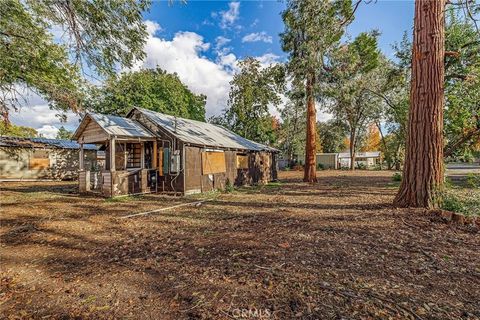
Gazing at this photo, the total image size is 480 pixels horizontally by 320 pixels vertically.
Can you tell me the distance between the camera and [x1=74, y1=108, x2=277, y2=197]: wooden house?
34.0 feet

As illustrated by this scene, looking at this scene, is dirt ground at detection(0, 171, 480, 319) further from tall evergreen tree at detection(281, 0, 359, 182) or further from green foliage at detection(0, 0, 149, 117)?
tall evergreen tree at detection(281, 0, 359, 182)

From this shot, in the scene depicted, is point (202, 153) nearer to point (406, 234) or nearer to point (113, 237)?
point (113, 237)

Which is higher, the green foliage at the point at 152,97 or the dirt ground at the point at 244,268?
the green foliage at the point at 152,97

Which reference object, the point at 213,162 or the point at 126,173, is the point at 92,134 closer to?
the point at 126,173

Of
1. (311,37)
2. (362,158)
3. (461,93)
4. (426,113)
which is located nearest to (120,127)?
(311,37)

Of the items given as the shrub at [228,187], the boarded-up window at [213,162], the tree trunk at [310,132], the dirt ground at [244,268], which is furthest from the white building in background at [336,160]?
the dirt ground at [244,268]

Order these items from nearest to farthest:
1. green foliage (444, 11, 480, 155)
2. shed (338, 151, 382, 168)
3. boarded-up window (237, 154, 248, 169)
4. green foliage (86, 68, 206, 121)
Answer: green foliage (444, 11, 480, 155)
boarded-up window (237, 154, 248, 169)
green foliage (86, 68, 206, 121)
shed (338, 151, 382, 168)

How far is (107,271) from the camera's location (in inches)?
137

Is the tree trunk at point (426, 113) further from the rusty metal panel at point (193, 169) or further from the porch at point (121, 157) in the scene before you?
the porch at point (121, 157)

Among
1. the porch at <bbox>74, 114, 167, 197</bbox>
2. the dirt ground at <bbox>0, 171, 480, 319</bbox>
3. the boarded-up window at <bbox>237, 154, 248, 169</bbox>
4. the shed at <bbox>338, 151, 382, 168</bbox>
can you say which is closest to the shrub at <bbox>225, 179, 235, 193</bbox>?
the boarded-up window at <bbox>237, 154, 248, 169</bbox>

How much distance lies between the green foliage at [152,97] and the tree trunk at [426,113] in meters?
23.7

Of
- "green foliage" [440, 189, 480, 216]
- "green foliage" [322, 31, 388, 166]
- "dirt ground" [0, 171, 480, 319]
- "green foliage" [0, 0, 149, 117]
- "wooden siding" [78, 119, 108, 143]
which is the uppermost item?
"green foliage" [322, 31, 388, 166]

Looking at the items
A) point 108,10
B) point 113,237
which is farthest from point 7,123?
point 113,237

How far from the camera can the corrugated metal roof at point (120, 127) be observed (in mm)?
10172
